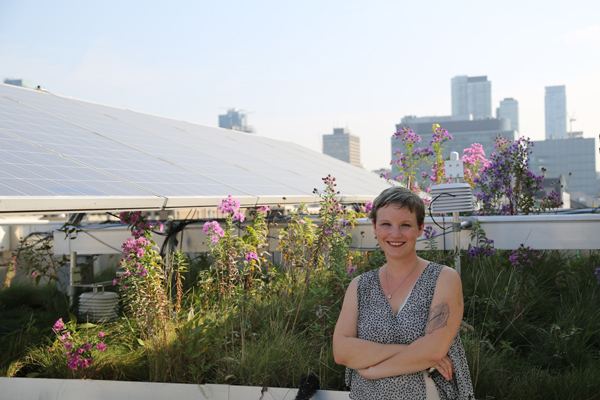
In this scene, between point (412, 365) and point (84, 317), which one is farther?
point (84, 317)

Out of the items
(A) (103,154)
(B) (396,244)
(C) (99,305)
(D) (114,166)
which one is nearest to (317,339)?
(B) (396,244)

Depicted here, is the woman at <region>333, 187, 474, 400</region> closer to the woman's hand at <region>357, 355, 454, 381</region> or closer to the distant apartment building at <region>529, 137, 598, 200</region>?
the woman's hand at <region>357, 355, 454, 381</region>

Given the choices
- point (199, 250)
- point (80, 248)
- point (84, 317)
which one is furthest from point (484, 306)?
point (80, 248)

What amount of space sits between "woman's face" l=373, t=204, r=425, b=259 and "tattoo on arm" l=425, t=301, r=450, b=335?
31cm

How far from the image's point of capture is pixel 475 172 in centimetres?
1052

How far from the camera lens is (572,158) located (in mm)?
185250

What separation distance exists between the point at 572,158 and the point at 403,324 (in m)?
206

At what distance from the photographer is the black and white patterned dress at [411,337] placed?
8.35 ft

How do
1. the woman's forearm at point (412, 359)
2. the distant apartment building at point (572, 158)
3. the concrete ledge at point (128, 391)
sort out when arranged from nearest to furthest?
the woman's forearm at point (412, 359) → the concrete ledge at point (128, 391) → the distant apartment building at point (572, 158)

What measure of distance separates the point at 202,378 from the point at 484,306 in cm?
288

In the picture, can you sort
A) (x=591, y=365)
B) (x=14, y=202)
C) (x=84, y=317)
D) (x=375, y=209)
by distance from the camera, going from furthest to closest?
1. (x=84, y=317)
2. (x=591, y=365)
3. (x=14, y=202)
4. (x=375, y=209)

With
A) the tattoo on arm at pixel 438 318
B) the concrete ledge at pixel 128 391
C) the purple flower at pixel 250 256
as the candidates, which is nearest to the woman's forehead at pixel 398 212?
the tattoo on arm at pixel 438 318

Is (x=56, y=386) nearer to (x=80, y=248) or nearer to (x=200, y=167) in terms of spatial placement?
(x=80, y=248)

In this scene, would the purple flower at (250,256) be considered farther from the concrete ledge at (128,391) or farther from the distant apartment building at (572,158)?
the distant apartment building at (572,158)
